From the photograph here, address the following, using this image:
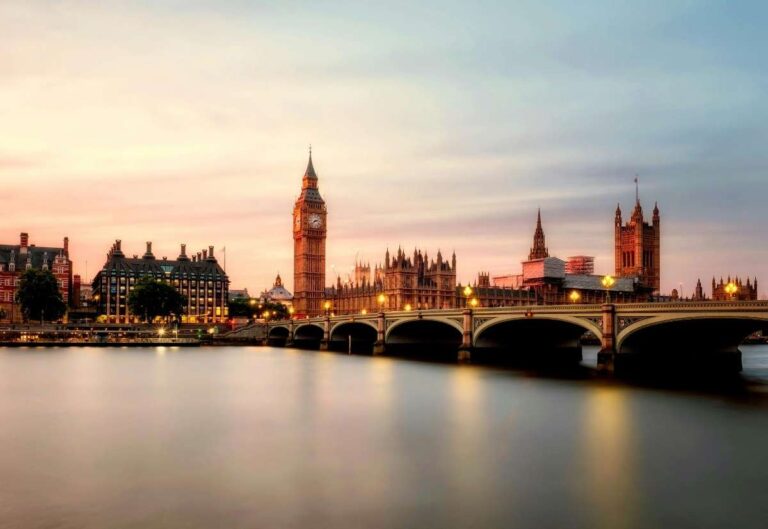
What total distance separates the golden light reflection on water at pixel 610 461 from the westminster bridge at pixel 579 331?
9187 mm

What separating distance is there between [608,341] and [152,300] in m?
103

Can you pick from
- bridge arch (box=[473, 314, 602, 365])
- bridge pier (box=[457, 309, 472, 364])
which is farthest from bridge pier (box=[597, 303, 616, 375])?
bridge pier (box=[457, 309, 472, 364])

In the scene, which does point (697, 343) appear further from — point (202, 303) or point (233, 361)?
point (202, 303)

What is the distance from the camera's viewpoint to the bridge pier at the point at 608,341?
51844 mm

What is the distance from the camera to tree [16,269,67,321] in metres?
124

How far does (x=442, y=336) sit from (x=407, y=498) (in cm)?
7474

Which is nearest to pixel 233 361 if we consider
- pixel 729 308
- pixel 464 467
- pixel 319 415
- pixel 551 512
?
pixel 319 415

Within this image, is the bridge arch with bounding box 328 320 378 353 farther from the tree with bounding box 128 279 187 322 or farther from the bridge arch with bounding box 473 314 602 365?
the tree with bounding box 128 279 187 322

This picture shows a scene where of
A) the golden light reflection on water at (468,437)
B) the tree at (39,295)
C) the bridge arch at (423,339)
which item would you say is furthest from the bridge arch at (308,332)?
the golden light reflection on water at (468,437)

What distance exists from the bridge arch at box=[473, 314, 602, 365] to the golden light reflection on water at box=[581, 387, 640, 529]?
26938 mm

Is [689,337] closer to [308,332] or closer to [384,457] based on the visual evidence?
[384,457]

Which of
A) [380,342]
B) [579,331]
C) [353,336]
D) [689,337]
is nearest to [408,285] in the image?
[353,336]

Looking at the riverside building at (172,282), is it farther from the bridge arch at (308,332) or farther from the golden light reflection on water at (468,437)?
the golden light reflection on water at (468,437)

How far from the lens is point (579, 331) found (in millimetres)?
74438
